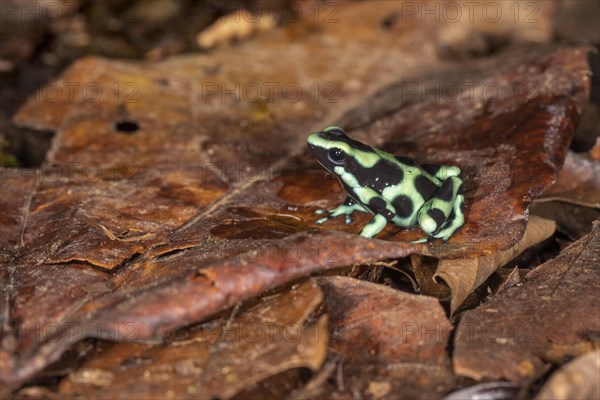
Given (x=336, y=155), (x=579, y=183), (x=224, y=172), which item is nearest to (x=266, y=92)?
(x=224, y=172)

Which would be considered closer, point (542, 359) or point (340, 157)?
point (542, 359)

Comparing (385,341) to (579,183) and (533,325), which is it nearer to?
(533,325)

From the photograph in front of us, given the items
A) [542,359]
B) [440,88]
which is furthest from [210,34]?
[542,359]

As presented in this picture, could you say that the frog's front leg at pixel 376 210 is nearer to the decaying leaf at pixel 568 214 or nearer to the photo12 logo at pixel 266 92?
the decaying leaf at pixel 568 214

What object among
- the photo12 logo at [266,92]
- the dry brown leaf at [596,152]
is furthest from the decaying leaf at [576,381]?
the photo12 logo at [266,92]

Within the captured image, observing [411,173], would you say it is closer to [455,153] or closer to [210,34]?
[455,153]
